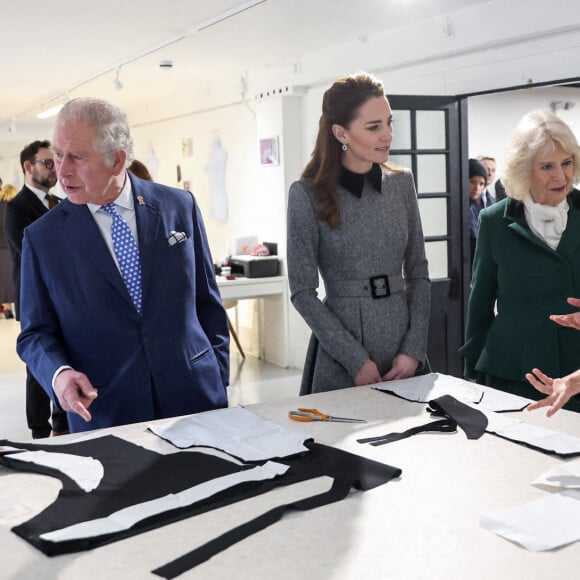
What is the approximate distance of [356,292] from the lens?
7.79 feet

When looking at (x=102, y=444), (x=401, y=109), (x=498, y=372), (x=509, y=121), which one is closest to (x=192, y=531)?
(x=102, y=444)

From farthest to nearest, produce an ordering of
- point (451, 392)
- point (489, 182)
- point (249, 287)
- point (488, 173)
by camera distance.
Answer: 1. point (489, 182)
2. point (488, 173)
3. point (249, 287)
4. point (451, 392)

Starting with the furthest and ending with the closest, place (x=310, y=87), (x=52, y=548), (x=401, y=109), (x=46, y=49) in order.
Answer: (x=310, y=87)
(x=46, y=49)
(x=401, y=109)
(x=52, y=548)

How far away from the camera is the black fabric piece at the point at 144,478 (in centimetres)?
128

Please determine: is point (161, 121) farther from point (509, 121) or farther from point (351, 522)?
point (351, 522)

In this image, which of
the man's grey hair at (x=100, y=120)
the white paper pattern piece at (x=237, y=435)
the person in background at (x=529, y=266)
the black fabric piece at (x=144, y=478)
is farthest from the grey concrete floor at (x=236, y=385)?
the black fabric piece at (x=144, y=478)

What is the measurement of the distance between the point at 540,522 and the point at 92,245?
131 cm

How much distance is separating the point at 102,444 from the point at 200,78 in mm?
6969

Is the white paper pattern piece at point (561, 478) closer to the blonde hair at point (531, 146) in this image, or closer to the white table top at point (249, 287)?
the blonde hair at point (531, 146)

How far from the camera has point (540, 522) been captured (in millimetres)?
1253

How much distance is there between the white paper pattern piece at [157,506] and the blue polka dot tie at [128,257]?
752 mm

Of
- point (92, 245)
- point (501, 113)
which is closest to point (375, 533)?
point (92, 245)

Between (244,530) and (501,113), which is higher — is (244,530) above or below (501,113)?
below

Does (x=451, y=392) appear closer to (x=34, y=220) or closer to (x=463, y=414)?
(x=463, y=414)
